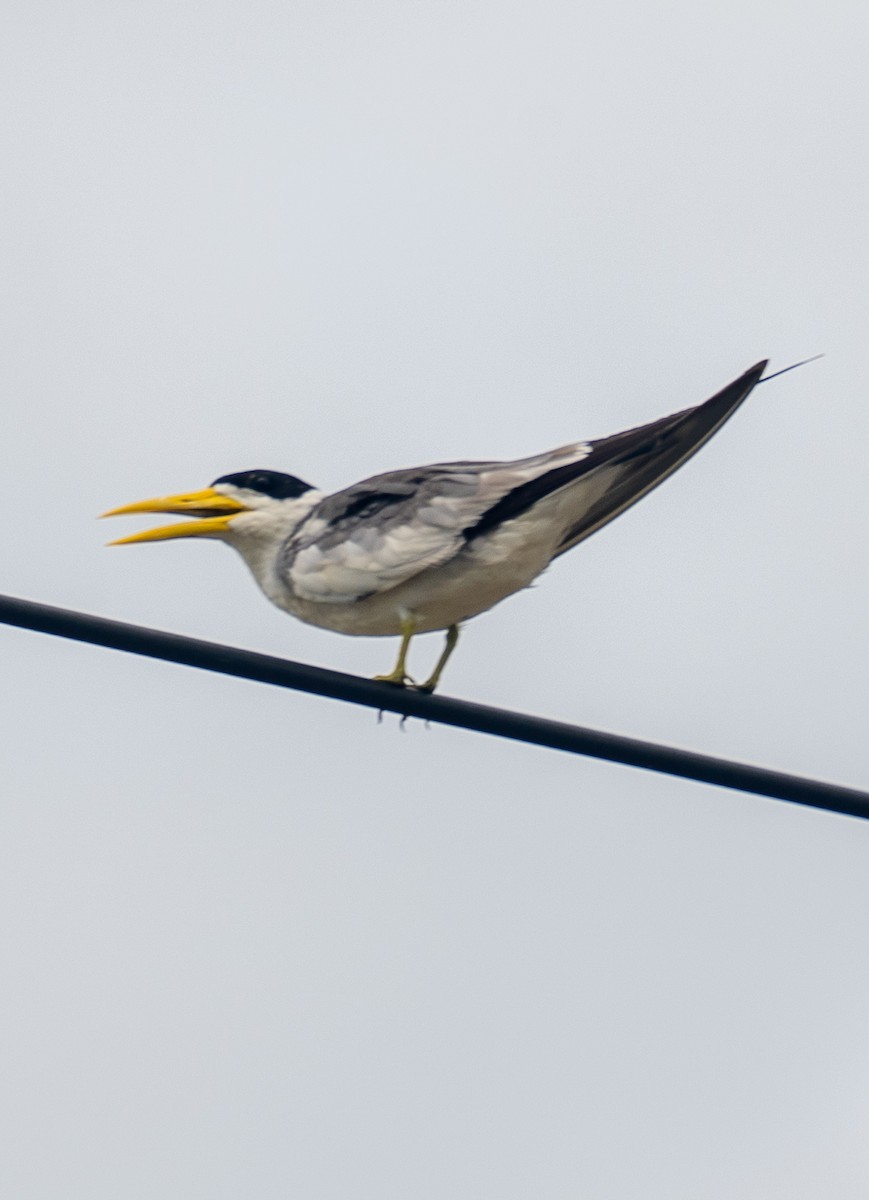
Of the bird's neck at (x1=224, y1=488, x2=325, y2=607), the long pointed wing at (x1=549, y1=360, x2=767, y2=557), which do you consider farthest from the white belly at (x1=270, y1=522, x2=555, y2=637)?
the bird's neck at (x1=224, y1=488, x2=325, y2=607)

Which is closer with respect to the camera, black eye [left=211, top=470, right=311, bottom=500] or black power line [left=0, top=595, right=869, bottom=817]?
black power line [left=0, top=595, right=869, bottom=817]

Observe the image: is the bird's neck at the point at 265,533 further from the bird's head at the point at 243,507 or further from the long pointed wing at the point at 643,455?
the long pointed wing at the point at 643,455

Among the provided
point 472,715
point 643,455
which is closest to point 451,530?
point 643,455

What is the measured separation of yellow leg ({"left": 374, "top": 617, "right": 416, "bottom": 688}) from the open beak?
127 cm

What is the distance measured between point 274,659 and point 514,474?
7.39 feet

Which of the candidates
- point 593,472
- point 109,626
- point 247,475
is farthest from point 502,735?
point 247,475

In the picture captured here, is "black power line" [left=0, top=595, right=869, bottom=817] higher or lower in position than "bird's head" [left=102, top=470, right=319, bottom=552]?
lower

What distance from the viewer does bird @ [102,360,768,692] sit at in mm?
8391

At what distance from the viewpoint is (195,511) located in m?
9.90

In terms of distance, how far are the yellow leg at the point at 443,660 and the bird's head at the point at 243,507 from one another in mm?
957

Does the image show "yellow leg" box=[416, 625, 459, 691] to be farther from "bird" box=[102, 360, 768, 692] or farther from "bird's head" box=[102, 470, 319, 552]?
"bird's head" box=[102, 470, 319, 552]

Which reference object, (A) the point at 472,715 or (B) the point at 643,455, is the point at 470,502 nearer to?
(B) the point at 643,455

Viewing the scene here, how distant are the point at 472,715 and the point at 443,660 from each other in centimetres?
247

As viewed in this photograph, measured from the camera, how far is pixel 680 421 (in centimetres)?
818
